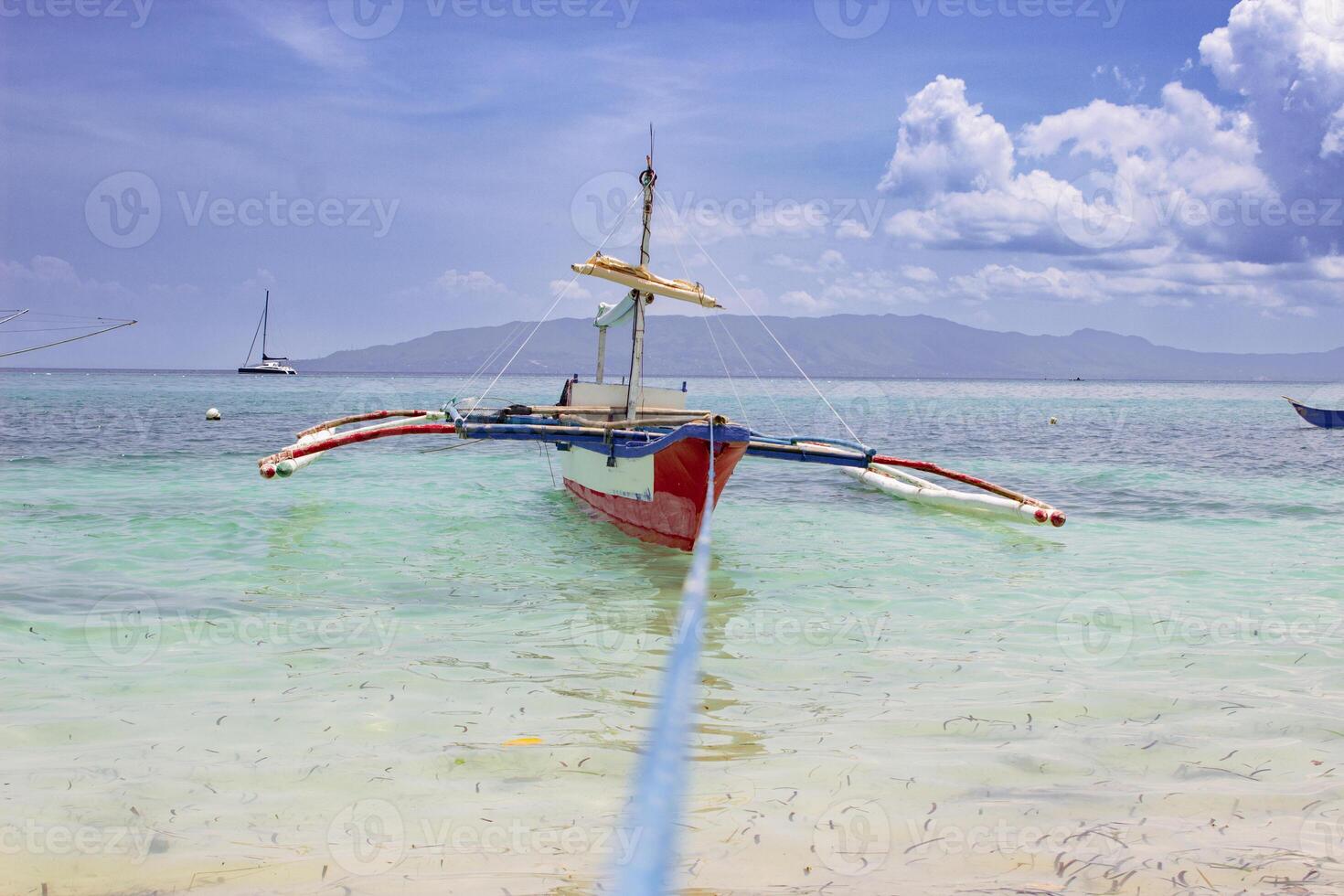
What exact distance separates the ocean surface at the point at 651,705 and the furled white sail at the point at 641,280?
3.74m

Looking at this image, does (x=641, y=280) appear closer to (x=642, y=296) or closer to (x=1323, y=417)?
(x=642, y=296)

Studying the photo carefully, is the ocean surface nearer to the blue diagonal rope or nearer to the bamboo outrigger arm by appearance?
the bamboo outrigger arm

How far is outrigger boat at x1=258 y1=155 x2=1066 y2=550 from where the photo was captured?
1077 centimetres

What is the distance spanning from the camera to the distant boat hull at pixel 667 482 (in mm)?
10320

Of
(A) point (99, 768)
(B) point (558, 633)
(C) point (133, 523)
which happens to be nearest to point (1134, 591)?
(B) point (558, 633)

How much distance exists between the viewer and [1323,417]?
127ft

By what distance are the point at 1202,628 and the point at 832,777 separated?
16.8 feet

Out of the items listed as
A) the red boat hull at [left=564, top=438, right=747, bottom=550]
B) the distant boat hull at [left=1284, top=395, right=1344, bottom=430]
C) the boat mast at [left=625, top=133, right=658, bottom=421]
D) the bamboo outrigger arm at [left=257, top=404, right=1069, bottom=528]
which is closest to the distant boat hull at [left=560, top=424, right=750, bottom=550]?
the red boat hull at [left=564, top=438, right=747, bottom=550]

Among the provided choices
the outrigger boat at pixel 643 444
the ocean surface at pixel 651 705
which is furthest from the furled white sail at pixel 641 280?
the ocean surface at pixel 651 705

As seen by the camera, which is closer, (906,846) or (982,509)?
(906,846)

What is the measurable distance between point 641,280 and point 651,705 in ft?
28.8

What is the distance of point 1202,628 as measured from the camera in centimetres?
776

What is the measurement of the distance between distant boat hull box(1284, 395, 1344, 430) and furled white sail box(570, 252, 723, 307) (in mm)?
35217

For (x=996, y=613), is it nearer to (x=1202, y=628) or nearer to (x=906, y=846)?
(x=1202, y=628)
